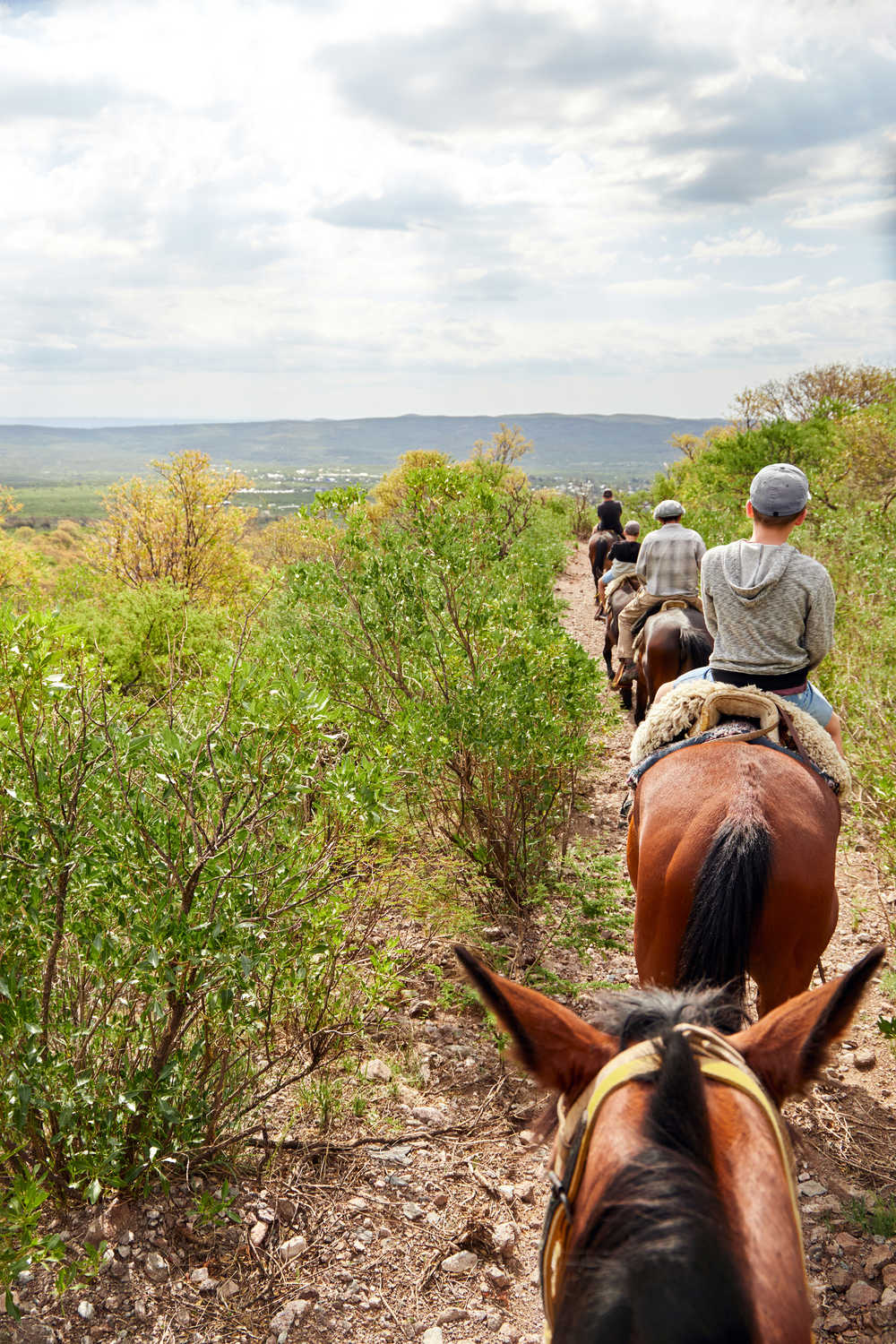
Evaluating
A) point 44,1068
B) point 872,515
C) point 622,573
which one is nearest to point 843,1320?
point 44,1068

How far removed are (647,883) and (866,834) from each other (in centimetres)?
428

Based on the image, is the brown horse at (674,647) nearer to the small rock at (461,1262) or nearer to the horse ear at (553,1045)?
the small rock at (461,1262)

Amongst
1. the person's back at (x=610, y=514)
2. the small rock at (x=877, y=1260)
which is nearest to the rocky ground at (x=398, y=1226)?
the small rock at (x=877, y=1260)

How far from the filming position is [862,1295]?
2.85m

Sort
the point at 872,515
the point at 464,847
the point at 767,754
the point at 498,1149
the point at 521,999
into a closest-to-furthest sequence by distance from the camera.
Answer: the point at 521,999 → the point at 767,754 → the point at 498,1149 → the point at 464,847 → the point at 872,515

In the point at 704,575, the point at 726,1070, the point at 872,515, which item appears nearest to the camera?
the point at 726,1070

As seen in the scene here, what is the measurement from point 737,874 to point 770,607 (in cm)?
150

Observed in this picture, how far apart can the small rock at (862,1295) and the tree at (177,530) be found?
21.7 m

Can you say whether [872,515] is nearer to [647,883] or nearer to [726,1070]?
[647,883]

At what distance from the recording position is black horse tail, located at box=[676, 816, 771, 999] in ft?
8.60

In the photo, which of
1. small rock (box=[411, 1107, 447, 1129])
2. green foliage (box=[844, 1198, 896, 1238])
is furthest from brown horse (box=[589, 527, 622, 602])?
green foliage (box=[844, 1198, 896, 1238])

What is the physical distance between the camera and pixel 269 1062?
3246 mm

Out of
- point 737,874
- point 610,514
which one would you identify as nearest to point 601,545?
point 610,514

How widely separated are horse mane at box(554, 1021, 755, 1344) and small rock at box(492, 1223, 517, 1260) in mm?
2283
